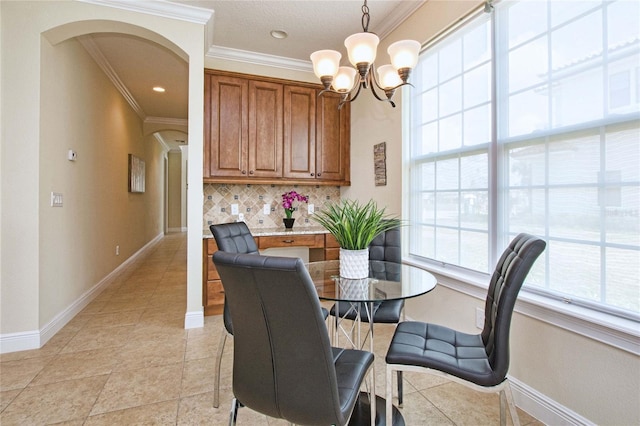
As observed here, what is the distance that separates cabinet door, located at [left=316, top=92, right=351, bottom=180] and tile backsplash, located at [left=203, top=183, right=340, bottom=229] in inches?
13.8

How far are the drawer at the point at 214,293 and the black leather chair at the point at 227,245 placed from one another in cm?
118

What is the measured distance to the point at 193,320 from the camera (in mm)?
2955

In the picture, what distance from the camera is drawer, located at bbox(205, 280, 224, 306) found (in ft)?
10.3

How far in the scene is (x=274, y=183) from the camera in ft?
12.4

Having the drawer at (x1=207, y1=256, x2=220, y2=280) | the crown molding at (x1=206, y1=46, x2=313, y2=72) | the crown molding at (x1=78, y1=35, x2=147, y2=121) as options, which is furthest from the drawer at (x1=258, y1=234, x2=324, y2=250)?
A: the crown molding at (x1=78, y1=35, x2=147, y2=121)

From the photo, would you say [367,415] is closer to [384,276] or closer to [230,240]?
[384,276]

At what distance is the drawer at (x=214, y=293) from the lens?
3.15 m

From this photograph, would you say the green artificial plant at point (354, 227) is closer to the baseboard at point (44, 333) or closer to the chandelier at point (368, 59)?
the chandelier at point (368, 59)

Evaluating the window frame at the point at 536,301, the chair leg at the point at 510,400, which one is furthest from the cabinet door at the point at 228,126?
the chair leg at the point at 510,400

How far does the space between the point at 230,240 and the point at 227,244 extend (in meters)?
0.07

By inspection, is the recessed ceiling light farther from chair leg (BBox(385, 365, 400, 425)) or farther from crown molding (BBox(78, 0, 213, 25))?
chair leg (BBox(385, 365, 400, 425))

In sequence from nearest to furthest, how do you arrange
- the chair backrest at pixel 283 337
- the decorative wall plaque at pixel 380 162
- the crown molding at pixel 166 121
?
the chair backrest at pixel 283 337, the decorative wall plaque at pixel 380 162, the crown molding at pixel 166 121

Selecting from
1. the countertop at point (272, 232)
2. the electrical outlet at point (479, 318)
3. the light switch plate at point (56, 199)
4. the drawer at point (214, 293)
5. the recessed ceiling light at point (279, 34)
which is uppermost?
the recessed ceiling light at point (279, 34)

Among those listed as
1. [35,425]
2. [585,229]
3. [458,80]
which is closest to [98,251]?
[35,425]
